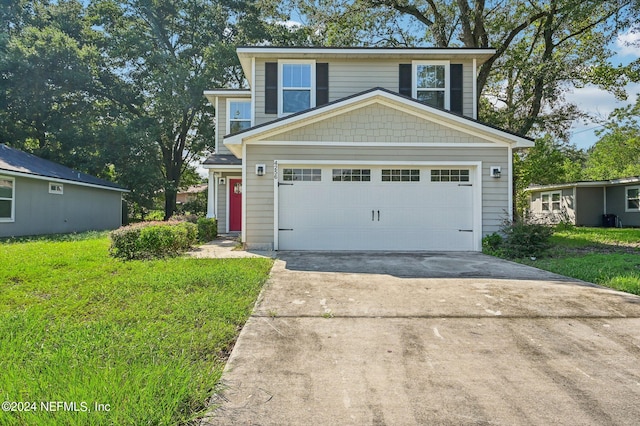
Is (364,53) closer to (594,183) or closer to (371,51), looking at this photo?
(371,51)

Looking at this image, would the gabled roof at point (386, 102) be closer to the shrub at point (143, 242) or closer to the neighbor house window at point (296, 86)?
the neighbor house window at point (296, 86)

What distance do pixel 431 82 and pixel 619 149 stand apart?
111ft

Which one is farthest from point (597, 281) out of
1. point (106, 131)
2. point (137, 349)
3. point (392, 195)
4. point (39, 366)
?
point (106, 131)

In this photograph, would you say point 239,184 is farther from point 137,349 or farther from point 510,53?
point 510,53

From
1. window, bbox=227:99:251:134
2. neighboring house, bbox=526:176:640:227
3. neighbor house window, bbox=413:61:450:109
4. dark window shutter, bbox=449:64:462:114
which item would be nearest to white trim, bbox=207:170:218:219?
window, bbox=227:99:251:134

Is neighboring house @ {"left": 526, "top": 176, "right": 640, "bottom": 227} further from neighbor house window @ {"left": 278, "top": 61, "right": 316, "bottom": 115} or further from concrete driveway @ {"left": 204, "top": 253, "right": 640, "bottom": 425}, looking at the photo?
concrete driveway @ {"left": 204, "top": 253, "right": 640, "bottom": 425}

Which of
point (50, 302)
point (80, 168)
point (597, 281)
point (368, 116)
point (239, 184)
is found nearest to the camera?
point (50, 302)

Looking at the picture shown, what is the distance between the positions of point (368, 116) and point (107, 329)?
7379 millimetres

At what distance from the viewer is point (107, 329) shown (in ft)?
11.6

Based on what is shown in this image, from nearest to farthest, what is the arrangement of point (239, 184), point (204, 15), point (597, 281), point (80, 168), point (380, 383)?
point (380, 383)
point (597, 281)
point (239, 184)
point (80, 168)
point (204, 15)

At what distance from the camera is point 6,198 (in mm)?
12094

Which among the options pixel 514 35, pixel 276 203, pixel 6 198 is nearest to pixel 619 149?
pixel 514 35

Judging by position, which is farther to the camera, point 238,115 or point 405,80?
point 238,115

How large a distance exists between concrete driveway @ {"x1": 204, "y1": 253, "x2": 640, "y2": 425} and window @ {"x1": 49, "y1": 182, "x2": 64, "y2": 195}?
501 inches
